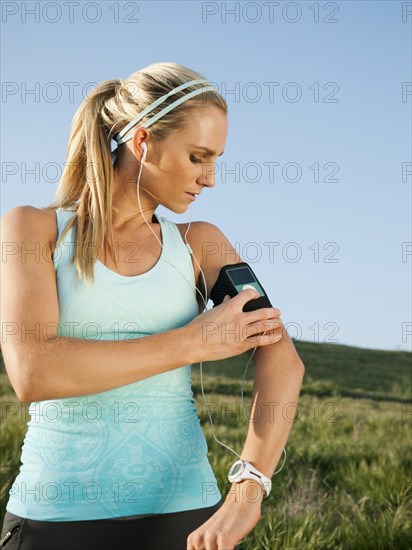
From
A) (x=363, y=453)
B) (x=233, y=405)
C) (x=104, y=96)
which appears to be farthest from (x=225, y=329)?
(x=233, y=405)

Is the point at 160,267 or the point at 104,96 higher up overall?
the point at 104,96

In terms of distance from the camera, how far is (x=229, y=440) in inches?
313

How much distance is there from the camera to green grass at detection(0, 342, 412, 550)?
4727mm

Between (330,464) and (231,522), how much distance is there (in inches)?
218

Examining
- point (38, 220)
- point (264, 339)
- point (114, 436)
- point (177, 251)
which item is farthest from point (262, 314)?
point (38, 220)

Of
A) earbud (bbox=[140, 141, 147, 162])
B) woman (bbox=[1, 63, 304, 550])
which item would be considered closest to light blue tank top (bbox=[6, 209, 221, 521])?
woman (bbox=[1, 63, 304, 550])

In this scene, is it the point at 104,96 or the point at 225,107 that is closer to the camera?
the point at 225,107

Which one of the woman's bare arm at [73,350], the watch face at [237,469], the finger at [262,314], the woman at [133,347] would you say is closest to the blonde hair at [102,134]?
the woman at [133,347]

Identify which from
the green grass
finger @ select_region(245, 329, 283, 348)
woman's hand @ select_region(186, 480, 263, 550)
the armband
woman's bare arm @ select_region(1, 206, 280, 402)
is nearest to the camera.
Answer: woman's hand @ select_region(186, 480, 263, 550)

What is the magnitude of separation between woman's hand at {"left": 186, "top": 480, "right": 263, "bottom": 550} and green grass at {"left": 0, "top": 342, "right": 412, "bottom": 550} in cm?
248

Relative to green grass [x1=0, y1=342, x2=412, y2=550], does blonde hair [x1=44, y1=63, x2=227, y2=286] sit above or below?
above

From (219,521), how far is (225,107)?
1202 millimetres

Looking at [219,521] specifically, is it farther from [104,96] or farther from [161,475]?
[104,96]

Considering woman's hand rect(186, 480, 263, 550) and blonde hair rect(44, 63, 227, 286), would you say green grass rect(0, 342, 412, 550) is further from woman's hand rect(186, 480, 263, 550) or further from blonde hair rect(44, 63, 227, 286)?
blonde hair rect(44, 63, 227, 286)
